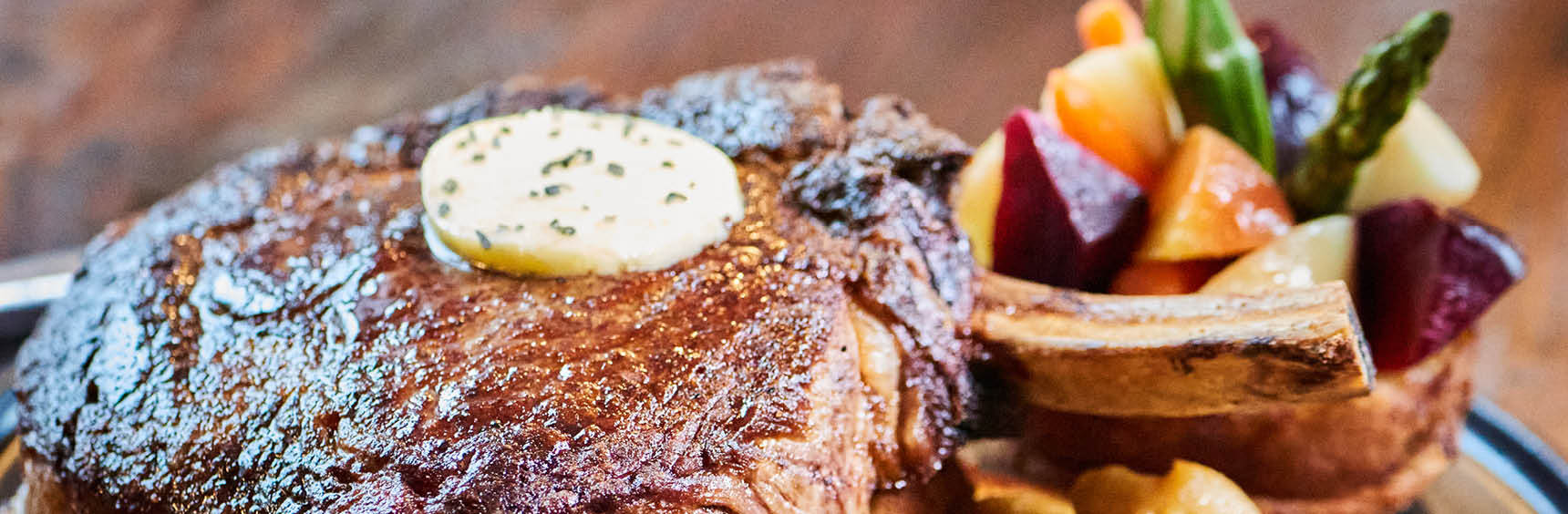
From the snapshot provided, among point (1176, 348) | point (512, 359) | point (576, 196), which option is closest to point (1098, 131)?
point (1176, 348)

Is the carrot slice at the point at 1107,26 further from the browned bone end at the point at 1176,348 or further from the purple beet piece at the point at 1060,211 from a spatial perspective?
the browned bone end at the point at 1176,348

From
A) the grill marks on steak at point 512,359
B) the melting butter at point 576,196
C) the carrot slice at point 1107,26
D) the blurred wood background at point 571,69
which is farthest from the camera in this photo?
the blurred wood background at point 571,69

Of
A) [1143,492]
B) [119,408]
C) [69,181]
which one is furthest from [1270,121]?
[69,181]

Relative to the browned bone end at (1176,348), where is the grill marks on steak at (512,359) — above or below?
above

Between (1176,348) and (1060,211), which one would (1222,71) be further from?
(1176,348)

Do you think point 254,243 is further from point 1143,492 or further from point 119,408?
point 1143,492

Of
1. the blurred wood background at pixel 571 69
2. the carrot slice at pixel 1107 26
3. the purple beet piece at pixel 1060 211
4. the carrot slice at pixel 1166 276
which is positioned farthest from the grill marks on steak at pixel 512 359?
the blurred wood background at pixel 571 69
